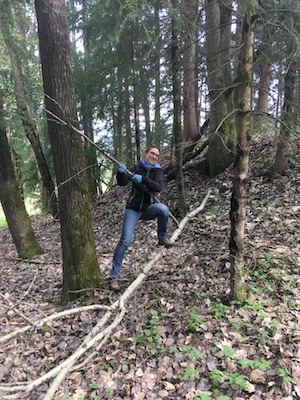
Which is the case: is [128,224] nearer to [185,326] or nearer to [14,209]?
[185,326]

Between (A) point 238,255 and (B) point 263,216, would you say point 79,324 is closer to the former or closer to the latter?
(A) point 238,255

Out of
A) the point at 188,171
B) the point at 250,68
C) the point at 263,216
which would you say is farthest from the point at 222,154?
the point at 250,68

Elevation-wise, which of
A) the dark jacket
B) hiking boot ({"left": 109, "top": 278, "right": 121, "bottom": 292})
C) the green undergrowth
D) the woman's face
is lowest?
the green undergrowth

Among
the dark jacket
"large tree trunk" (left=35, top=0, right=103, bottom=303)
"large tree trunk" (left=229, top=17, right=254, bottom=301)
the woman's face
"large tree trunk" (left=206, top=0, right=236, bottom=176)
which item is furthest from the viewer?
"large tree trunk" (left=206, top=0, right=236, bottom=176)

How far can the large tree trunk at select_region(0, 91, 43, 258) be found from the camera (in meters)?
6.73

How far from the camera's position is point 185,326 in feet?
12.1

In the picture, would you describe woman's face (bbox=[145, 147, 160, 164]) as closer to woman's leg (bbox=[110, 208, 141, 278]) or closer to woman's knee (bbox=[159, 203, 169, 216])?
woman's knee (bbox=[159, 203, 169, 216])

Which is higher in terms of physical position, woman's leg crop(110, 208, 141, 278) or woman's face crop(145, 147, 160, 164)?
woman's face crop(145, 147, 160, 164)

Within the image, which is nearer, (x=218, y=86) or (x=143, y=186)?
(x=143, y=186)

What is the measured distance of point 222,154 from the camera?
8.26 meters

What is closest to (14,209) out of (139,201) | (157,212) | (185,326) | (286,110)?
(139,201)

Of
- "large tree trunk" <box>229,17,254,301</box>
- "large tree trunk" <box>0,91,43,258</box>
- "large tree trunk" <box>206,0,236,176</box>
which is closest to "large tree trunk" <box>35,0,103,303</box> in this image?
"large tree trunk" <box>229,17,254,301</box>

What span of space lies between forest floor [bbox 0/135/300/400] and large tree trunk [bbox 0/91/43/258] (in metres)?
0.87

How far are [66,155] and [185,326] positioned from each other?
2.84 m
